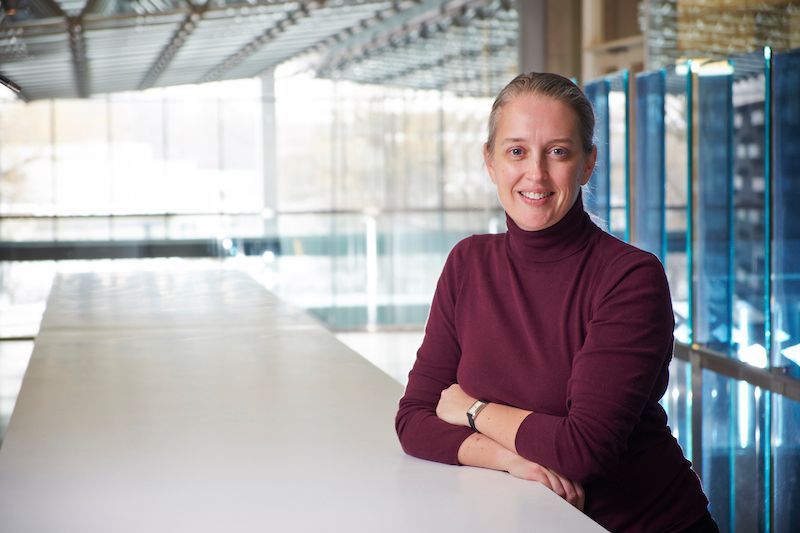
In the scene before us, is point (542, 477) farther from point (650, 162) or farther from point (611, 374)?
point (650, 162)

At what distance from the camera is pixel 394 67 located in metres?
14.2

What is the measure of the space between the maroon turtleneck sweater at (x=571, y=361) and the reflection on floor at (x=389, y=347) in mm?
8032

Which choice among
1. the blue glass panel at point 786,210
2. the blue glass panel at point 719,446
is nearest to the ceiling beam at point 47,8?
the blue glass panel at point 719,446

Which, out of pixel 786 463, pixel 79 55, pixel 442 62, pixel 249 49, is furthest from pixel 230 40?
pixel 786 463

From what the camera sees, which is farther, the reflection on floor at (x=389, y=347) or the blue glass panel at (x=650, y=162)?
the reflection on floor at (x=389, y=347)

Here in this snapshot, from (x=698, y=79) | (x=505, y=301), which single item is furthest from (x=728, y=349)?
(x=505, y=301)

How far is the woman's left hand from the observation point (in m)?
2.03

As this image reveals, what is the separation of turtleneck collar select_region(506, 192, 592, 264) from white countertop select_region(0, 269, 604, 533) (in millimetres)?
429

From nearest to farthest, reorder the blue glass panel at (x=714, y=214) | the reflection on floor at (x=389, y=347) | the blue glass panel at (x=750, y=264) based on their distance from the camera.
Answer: the blue glass panel at (x=750, y=264), the blue glass panel at (x=714, y=214), the reflection on floor at (x=389, y=347)

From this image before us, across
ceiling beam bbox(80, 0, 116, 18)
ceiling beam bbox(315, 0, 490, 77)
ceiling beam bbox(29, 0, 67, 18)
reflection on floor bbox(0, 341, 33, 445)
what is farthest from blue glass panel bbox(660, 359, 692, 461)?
ceiling beam bbox(315, 0, 490, 77)

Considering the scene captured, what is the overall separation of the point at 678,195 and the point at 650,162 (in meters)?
0.35

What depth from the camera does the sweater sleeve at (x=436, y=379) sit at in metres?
2.01

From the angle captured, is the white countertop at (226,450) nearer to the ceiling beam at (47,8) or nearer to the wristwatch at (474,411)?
the wristwatch at (474,411)

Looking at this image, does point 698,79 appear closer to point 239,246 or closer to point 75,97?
point 239,246
